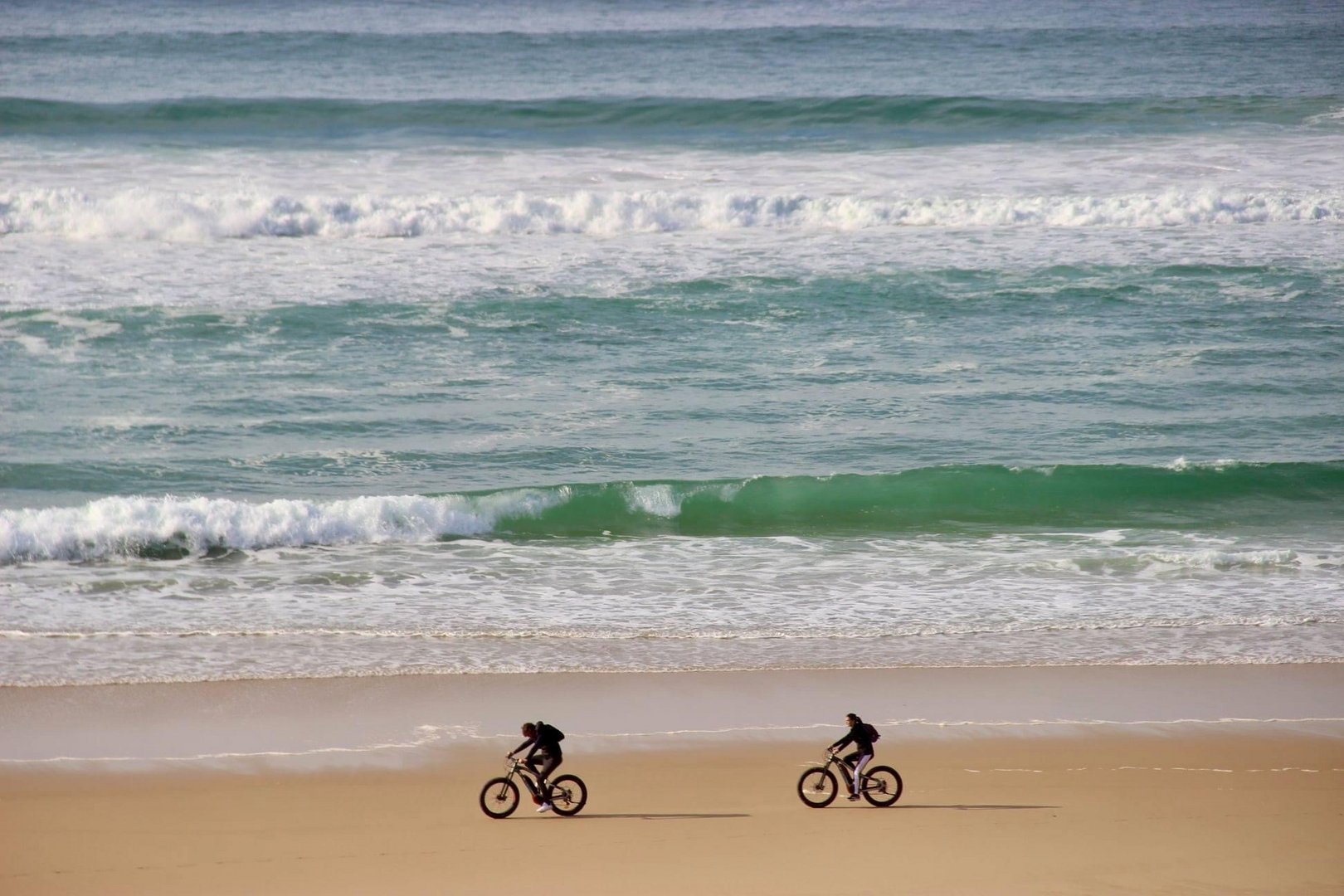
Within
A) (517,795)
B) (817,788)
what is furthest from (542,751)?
(817,788)

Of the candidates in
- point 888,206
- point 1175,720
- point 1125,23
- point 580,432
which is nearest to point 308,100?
point 888,206

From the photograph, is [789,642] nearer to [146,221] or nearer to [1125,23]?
[146,221]

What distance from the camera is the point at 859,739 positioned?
26.2ft

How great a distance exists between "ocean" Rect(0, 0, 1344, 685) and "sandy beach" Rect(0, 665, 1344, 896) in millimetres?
1393

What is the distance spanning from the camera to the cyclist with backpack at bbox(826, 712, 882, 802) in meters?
7.97

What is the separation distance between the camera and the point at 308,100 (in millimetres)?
27844

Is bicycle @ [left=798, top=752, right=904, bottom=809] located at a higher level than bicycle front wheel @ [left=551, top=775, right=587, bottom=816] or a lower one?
higher

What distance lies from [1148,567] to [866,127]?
53.2 ft

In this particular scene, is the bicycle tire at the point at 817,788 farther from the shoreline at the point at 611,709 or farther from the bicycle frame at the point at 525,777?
the bicycle frame at the point at 525,777

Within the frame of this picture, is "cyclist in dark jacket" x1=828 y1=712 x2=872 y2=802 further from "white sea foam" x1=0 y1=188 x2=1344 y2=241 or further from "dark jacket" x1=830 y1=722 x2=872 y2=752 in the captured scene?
"white sea foam" x1=0 y1=188 x2=1344 y2=241

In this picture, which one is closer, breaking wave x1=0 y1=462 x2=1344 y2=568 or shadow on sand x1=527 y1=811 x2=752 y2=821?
shadow on sand x1=527 y1=811 x2=752 y2=821

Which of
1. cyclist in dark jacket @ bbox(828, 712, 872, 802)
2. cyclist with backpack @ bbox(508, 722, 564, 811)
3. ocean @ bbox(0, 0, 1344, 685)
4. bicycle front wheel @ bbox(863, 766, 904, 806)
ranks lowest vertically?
cyclist with backpack @ bbox(508, 722, 564, 811)

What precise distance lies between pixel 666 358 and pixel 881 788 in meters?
9.98

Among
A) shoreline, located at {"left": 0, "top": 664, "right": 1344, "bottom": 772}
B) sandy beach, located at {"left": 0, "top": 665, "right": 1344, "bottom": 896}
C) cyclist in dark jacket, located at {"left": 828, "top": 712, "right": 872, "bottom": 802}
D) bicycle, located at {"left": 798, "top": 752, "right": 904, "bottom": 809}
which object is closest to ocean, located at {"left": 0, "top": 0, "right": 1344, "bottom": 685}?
shoreline, located at {"left": 0, "top": 664, "right": 1344, "bottom": 772}
